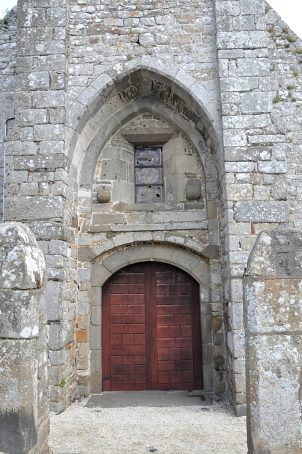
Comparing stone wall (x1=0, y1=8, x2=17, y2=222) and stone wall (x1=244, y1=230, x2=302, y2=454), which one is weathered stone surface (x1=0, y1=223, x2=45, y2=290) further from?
stone wall (x1=0, y1=8, x2=17, y2=222)

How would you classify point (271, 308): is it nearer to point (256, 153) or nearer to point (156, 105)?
point (256, 153)

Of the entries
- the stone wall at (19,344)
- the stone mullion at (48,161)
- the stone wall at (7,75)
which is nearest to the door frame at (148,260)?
the stone mullion at (48,161)

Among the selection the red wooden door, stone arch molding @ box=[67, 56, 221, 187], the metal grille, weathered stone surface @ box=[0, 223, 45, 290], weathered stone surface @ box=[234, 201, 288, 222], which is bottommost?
the red wooden door

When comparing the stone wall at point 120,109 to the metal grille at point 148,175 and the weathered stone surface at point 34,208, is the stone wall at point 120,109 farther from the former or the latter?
the weathered stone surface at point 34,208

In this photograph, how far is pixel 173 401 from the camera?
17.3 feet

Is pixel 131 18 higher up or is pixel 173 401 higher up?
pixel 131 18

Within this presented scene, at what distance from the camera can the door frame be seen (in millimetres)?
5629

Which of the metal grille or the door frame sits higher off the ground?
the metal grille

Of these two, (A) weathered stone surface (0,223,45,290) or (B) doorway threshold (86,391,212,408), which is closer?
(A) weathered stone surface (0,223,45,290)

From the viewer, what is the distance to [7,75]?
6191mm

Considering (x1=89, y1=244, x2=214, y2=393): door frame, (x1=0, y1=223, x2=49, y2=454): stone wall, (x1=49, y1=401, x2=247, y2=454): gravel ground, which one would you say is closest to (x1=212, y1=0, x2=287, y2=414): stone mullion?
(x1=49, y1=401, x2=247, y2=454): gravel ground

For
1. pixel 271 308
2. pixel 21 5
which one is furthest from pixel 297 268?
pixel 21 5

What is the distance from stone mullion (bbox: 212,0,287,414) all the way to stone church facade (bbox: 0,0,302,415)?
2 cm

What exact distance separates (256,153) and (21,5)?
3.84 metres
